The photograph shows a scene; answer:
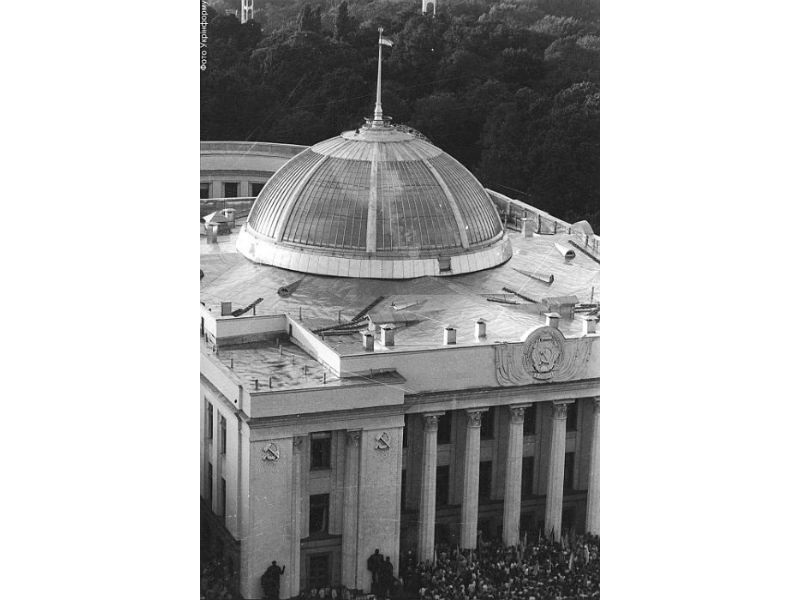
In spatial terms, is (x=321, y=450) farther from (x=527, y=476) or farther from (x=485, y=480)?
(x=527, y=476)

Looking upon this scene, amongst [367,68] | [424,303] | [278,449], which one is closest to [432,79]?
[367,68]

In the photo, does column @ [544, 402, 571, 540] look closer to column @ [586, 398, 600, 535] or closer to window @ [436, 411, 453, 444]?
column @ [586, 398, 600, 535]

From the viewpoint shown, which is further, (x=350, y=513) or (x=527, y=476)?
(x=527, y=476)

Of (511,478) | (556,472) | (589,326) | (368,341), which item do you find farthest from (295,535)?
(589,326)

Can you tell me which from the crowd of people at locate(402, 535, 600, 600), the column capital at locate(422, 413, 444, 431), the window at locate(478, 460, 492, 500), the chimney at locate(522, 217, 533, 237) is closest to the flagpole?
the chimney at locate(522, 217, 533, 237)

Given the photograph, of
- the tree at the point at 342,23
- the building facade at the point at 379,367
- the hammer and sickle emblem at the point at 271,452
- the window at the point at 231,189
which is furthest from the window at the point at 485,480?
the tree at the point at 342,23

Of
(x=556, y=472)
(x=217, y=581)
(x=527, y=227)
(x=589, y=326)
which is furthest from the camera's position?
(x=527, y=227)

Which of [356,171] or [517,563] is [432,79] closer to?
[356,171]
